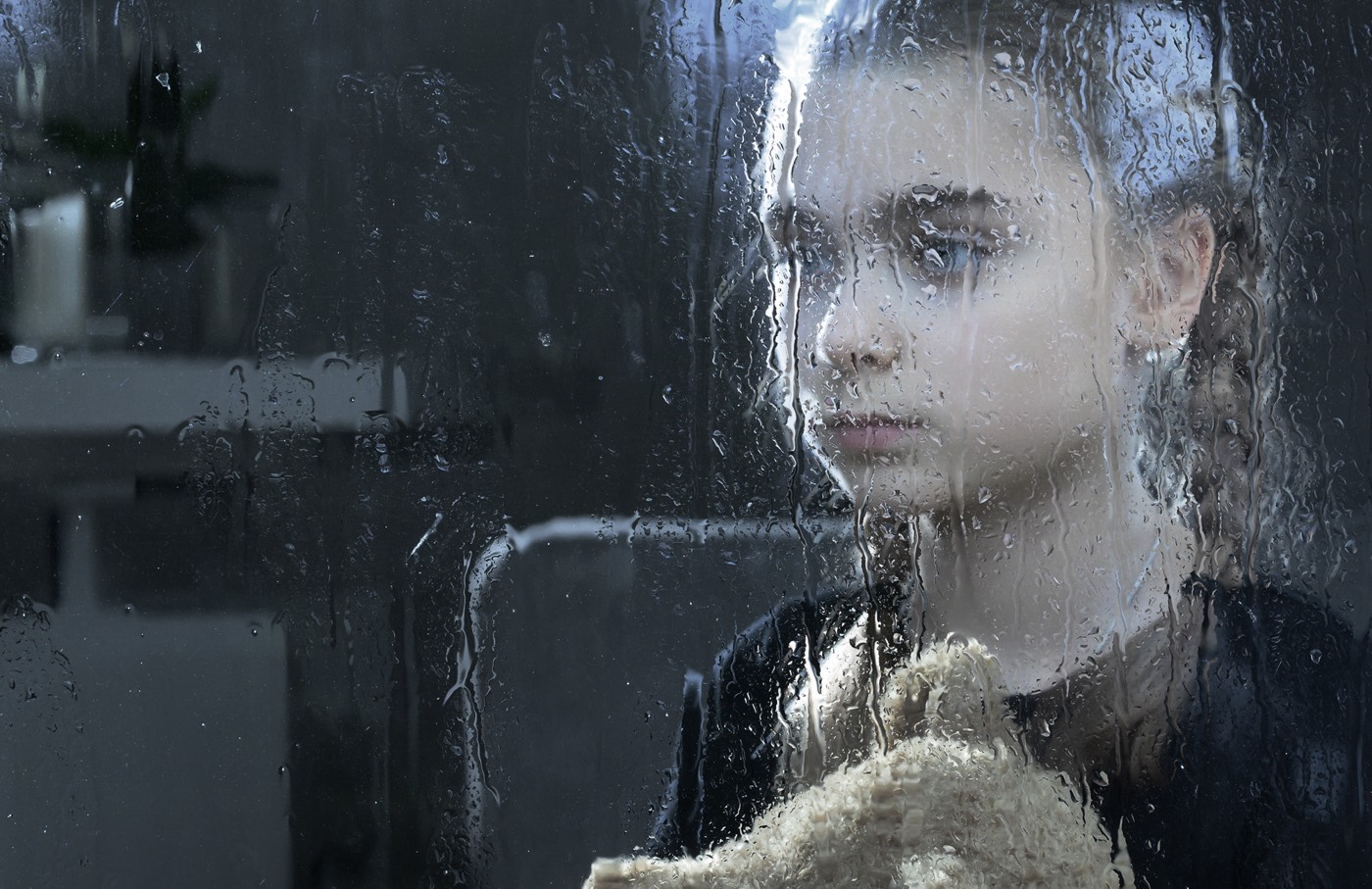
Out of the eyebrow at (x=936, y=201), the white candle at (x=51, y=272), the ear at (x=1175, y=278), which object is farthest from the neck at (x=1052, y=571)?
the white candle at (x=51, y=272)

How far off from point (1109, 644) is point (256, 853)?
0.75 metres

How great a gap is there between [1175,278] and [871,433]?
312 millimetres

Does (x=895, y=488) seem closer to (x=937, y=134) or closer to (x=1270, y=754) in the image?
(x=937, y=134)

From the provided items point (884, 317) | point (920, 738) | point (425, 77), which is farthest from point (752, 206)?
point (920, 738)

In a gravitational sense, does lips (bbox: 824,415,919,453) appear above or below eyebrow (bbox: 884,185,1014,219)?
below

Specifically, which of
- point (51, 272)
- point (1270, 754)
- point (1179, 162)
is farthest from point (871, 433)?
point (51, 272)

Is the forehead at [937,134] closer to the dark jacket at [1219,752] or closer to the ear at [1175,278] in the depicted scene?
the ear at [1175,278]

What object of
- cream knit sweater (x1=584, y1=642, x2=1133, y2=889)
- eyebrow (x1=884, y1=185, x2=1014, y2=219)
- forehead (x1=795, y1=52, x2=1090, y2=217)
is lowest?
cream knit sweater (x1=584, y1=642, x2=1133, y2=889)

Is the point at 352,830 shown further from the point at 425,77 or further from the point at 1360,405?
the point at 1360,405

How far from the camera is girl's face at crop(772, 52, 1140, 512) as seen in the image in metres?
0.83

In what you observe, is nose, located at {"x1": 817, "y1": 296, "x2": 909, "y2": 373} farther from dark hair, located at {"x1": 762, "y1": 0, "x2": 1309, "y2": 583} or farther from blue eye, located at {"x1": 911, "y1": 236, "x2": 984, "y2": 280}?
dark hair, located at {"x1": 762, "y1": 0, "x2": 1309, "y2": 583}

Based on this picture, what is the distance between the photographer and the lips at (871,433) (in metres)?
0.83

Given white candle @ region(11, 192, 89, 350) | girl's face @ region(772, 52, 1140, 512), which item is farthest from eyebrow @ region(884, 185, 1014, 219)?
white candle @ region(11, 192, 89, 350)

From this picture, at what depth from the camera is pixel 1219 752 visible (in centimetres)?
89
